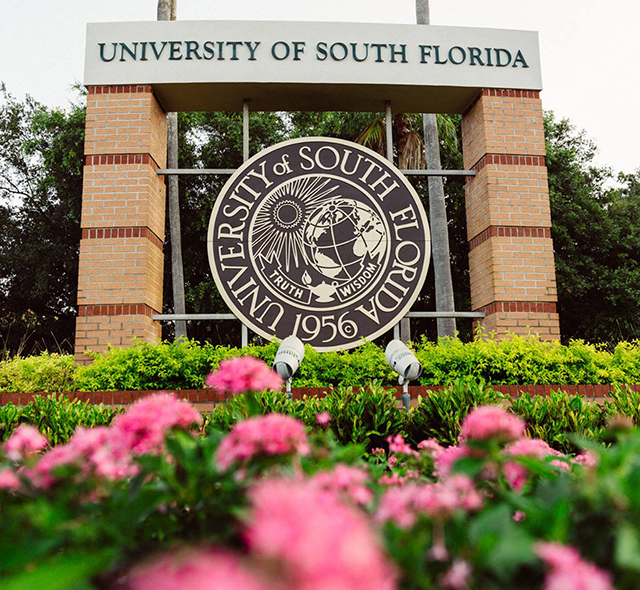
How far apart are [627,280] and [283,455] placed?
2292cm

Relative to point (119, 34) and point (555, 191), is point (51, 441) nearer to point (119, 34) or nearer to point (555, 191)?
point (119, 34)

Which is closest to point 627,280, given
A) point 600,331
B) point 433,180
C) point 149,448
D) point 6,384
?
point 600,331

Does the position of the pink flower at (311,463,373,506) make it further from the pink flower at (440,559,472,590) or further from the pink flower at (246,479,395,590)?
the pink flower at (246,479,395,590)

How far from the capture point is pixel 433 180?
53.4 feet

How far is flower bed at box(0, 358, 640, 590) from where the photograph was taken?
54 cm

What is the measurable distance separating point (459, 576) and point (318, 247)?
738 cm

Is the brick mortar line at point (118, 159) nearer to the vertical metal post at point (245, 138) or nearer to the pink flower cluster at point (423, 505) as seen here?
the vertical metal post at point (245, 138)

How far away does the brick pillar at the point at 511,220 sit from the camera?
8344 millimetres

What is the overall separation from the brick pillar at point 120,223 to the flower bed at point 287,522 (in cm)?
706

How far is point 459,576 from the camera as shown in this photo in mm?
792

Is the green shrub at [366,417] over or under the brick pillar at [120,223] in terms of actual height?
under

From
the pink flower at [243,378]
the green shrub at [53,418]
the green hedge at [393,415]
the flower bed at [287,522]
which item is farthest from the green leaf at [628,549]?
the green shrub at [53,418]

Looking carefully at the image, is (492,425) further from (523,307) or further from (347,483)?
(523,307)

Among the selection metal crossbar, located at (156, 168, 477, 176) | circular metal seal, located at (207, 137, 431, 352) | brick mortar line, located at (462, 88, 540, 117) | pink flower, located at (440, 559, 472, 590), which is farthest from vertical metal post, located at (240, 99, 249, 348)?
pink flower, located at (440, 559, 472, 590)
